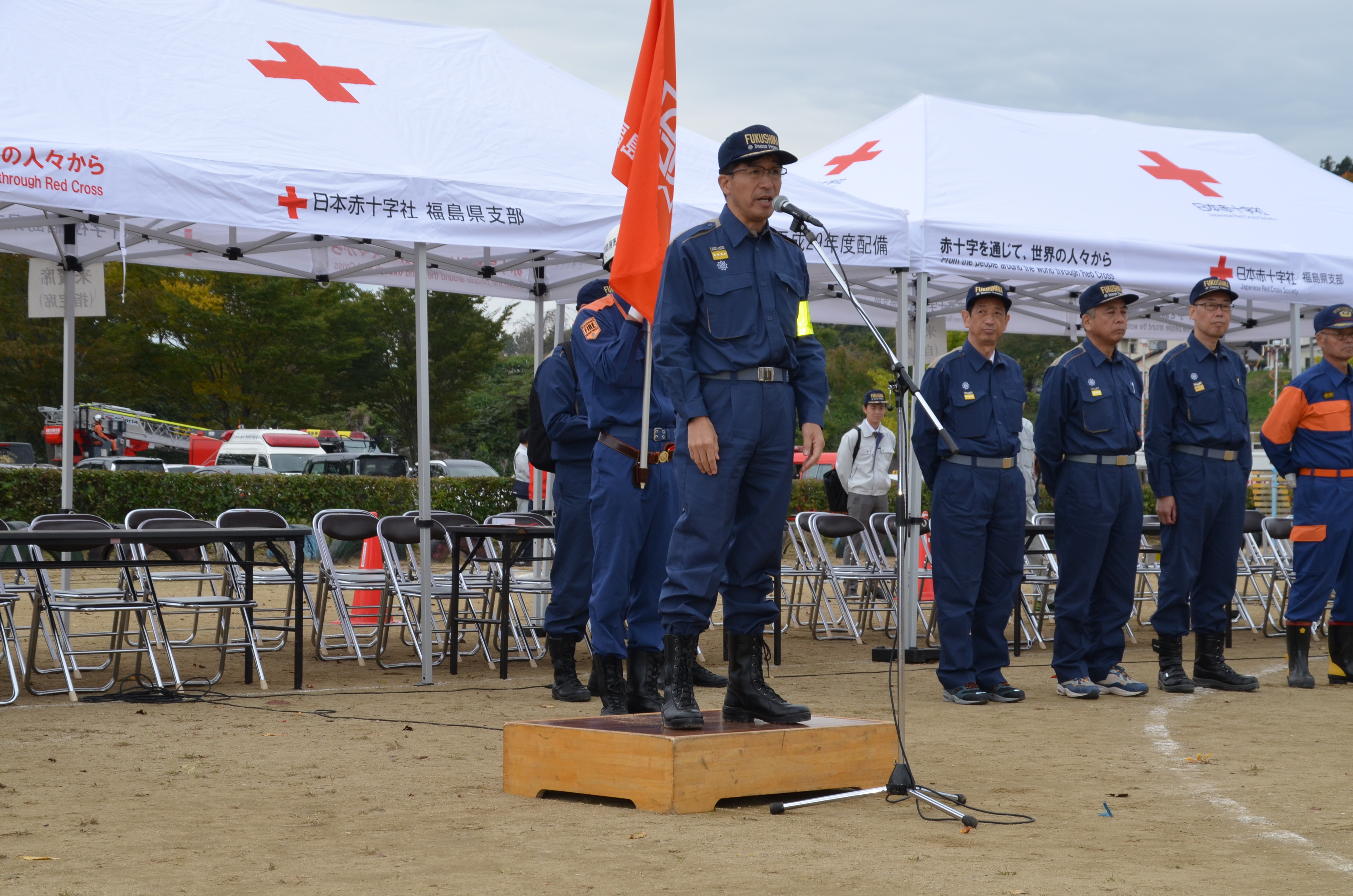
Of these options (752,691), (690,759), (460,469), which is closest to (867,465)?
(752,691)

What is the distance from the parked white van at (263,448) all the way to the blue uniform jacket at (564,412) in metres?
24.2

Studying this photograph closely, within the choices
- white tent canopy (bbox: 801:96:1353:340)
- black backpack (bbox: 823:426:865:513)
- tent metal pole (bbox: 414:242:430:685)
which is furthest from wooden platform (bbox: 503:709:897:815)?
black backpack (bbox: 823:426:865:513)

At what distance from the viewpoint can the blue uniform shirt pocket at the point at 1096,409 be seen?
24.4 ft

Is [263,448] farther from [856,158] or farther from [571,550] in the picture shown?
[571,550]

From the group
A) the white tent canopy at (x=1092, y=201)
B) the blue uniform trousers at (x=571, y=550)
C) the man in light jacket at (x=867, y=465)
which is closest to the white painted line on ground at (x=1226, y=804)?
the blue uniform trousers at (x=571, y=550)

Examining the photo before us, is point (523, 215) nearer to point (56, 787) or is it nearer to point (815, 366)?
point (815, 366)

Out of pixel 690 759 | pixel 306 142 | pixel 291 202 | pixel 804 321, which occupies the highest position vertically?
pixel 306 142

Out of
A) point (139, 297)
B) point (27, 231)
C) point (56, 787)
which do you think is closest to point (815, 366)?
point (56, 787)

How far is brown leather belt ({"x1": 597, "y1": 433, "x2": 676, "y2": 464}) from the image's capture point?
658 centimetres

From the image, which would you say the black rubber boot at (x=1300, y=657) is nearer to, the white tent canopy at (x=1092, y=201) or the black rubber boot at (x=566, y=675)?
the white tent canopy at (x=1092, y=201)

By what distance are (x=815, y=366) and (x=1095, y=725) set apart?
2.83 metres

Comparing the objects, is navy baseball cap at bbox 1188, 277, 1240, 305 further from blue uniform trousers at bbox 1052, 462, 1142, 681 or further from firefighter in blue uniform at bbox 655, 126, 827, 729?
firefighter in blue uniform at bbox 655, 126, 827, 729

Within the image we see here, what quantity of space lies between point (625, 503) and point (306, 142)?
9.52 feet

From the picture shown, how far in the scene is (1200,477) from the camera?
25.6ft
